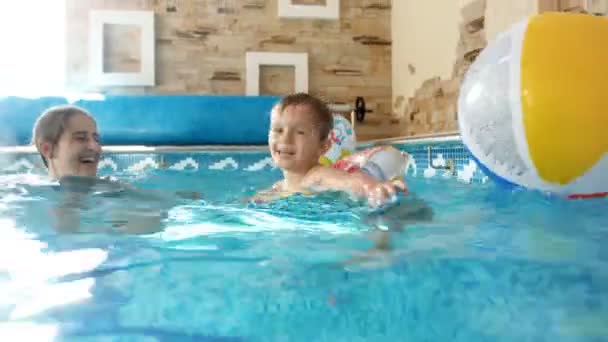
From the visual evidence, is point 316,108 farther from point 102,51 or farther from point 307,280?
point 102,51

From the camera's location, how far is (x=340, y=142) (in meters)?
5.06

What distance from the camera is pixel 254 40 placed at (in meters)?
7.79

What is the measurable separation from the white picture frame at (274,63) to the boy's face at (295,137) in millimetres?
4873

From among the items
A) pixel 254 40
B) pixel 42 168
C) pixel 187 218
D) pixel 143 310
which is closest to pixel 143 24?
pixel 254 40

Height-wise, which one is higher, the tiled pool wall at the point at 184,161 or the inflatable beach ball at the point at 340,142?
the inflatable beach ball at the point at 340,142

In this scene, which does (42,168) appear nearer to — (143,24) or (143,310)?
(143,24)

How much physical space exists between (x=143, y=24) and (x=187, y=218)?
5957 mm

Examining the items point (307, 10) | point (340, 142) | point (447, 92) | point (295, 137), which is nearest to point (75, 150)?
point (295, 137)

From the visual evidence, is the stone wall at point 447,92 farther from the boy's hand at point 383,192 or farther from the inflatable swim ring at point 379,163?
the boy's hand at point 383,192

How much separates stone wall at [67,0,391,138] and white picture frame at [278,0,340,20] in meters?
0.10

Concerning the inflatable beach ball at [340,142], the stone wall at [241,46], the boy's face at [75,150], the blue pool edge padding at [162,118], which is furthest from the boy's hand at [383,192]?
the stone wall at [241,46]

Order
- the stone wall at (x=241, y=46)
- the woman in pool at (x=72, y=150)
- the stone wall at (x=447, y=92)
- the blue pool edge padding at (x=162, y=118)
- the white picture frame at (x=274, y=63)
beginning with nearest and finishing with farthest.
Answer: the woman in pool at (x=72, y=150) → the stone wall at (x=447, y=92) → the blue pool edge padding at (x=162, y=118) → the stone wall at (x=241, y=46) → the white picture frame at (x=274, y=63)

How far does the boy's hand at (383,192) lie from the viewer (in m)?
2.12

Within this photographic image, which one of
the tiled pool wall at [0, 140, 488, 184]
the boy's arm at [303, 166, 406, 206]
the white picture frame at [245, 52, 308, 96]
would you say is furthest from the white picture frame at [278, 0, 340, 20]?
the boy's arm at [303, 166, 406, 206]
